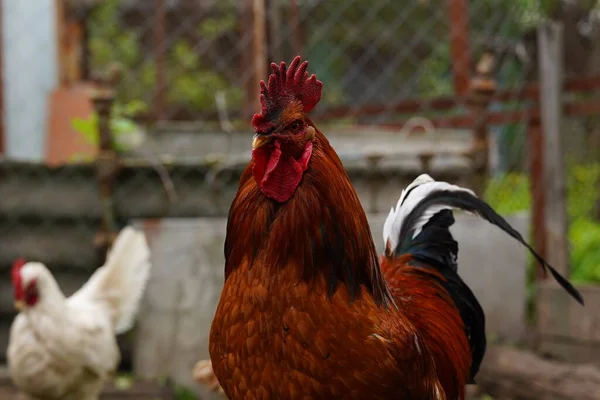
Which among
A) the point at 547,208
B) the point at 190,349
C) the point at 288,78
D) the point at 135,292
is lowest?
the point at 190,349

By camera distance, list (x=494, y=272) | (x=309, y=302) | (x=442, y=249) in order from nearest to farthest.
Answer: (x=309, y=302)
(x=442, y=249)
(x=494, y=272)

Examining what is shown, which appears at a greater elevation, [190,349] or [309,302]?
[309,302]

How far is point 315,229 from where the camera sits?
178cm

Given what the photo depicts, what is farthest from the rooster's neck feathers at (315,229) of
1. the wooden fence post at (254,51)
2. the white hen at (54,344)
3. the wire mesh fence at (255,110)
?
the wooden fence post at (254,51)

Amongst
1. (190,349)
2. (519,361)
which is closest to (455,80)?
(519,361)

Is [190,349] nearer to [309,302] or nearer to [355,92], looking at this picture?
[309,302]

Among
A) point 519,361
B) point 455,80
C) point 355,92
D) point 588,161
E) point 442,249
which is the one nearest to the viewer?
point 442,249

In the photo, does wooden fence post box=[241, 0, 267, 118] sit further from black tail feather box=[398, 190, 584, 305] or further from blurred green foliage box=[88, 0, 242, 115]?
blurred green foliage box=[88, 0, 242, 115]

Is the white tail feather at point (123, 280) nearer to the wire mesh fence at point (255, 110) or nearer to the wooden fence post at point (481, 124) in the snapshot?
the wire mesh fence at point (255, 110)

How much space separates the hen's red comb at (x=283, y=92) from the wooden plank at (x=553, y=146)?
2.95m

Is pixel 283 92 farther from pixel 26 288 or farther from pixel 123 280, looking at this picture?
pixel 123 280

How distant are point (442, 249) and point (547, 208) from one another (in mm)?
2080

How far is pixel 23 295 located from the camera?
3387 mm

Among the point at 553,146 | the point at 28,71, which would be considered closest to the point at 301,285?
the point at 553,146
